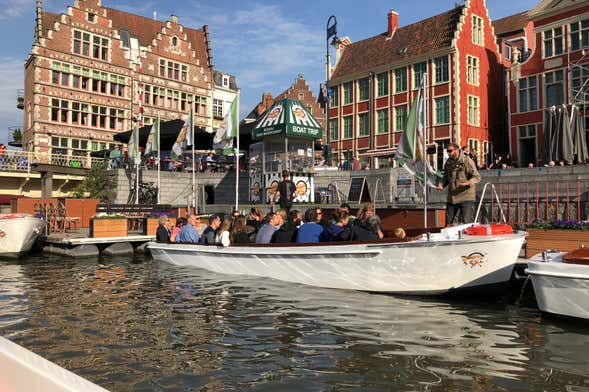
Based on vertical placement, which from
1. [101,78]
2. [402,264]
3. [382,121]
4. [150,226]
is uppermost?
[101,78]

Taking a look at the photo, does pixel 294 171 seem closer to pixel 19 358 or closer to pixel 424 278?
pixel 424 278

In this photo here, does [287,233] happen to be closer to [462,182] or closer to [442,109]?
[462,182]

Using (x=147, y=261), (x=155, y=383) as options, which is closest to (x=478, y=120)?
(x=147, y=261)

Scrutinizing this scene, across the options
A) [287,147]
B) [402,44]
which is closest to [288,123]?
[287,147]

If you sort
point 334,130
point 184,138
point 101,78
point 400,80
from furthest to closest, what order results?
1. point 334,130
2. point 101,78
3. point 400,80
4. point 184,138

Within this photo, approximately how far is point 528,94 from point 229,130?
64.8 ft

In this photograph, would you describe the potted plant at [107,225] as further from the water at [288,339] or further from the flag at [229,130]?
the water at [288,339]

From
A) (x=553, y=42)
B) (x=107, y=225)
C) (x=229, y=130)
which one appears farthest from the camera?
(x=553, y=42)

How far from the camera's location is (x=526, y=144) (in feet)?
94.4

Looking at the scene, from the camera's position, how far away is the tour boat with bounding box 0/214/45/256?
51.5ft

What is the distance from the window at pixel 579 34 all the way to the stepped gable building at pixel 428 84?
21.0 feet

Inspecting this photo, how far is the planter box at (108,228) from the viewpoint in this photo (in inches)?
666

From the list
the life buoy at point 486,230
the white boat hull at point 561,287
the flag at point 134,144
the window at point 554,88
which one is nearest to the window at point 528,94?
the window at point 554,88

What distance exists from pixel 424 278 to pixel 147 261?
947 cm
